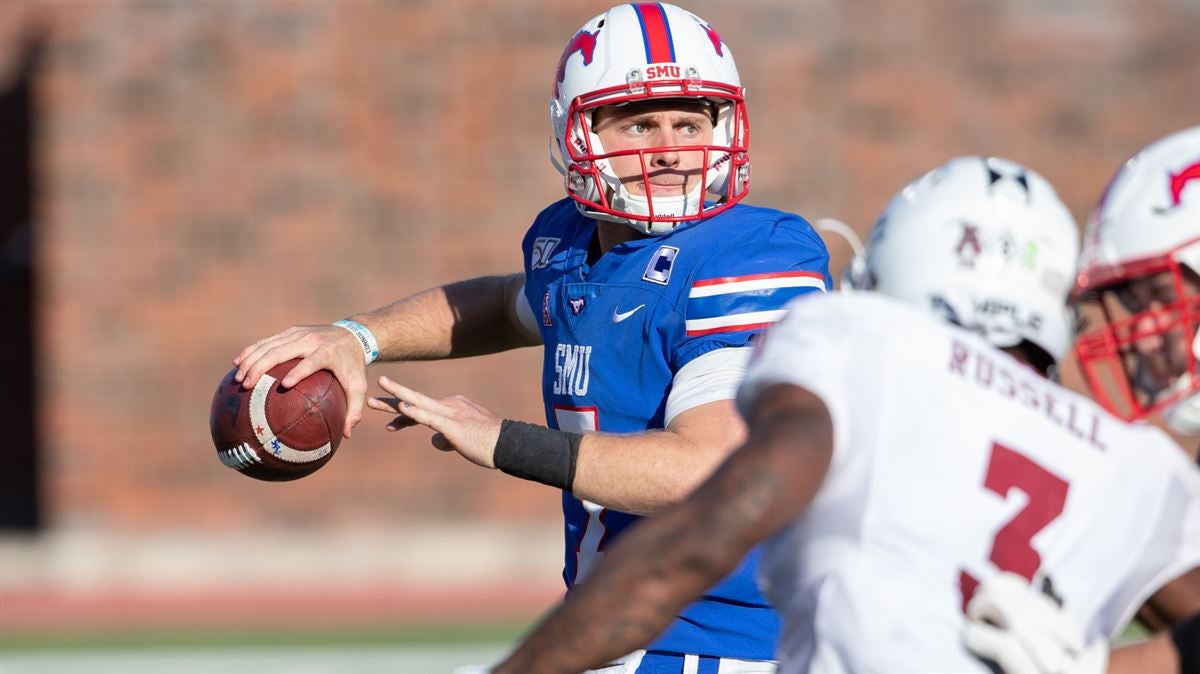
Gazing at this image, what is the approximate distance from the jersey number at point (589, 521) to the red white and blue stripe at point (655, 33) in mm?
853

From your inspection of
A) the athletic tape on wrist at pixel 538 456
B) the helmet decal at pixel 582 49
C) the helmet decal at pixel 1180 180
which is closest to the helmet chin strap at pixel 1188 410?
the helmet decal at pixel 1180 180

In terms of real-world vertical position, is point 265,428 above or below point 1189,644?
above

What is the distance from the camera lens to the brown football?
3283mm

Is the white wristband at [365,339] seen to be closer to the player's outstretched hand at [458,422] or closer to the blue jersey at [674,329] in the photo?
the blue jersey at [674,329]

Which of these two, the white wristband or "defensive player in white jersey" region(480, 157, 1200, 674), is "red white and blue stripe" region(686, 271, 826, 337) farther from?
the white wristband

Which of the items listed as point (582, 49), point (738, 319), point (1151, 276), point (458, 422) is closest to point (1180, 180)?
point (1151, 276)

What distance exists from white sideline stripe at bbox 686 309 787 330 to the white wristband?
1005 mm

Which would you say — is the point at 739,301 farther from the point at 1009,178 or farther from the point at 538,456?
the point at 1009,178

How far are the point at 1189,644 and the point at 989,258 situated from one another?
0.62 meters

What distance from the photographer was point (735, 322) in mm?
2973

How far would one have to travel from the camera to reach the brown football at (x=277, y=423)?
328cm

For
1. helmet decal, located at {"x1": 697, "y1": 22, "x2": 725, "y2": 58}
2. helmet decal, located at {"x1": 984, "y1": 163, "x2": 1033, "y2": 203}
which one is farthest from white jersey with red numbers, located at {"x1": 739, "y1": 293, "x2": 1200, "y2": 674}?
helmet decal, located at {"x1": 697, "y1": 22, "x2": 725, "y2": 58}

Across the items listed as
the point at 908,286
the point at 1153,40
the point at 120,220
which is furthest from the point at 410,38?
the point at 908,286

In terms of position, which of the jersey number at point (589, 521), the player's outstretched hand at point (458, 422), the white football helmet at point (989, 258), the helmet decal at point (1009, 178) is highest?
the helmet decal at point (1009, 178)
